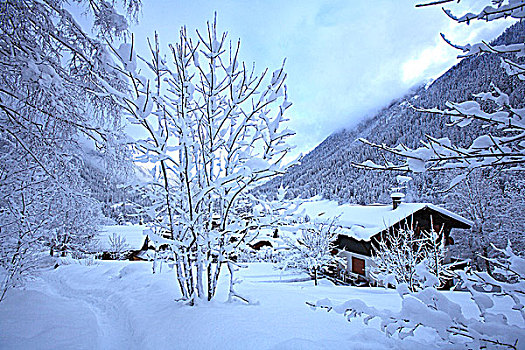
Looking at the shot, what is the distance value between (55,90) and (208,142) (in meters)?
2.04

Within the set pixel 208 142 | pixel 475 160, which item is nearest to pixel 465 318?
pixel 475 160

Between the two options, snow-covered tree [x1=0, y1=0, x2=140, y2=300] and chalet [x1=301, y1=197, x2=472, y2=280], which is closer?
snow-covered tree [x1=0, y1=0, x2=140, y2=300]

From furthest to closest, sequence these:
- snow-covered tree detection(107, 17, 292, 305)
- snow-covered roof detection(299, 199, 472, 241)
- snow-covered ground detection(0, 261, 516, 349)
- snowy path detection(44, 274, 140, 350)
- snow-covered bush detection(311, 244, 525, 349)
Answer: snow-covered roof detection(299, 199, 472, 241), snow-covered tree detection(107, 17, 292, 305), snowy path detection(44, 274, 140, 350), snow-covered ground detection(0, 261, 516, 349), snow-covered bush detection(311, 244, 525, 349)

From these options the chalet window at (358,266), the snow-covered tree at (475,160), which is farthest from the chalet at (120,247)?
the snow-covered tree at (475,160)

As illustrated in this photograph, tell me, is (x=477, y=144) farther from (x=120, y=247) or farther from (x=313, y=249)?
(x=120, y=247)

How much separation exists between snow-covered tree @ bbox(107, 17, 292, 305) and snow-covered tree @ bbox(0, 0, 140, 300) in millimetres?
574

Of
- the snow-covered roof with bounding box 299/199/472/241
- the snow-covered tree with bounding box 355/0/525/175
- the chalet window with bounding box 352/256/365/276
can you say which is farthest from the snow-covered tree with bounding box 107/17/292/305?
the chalet window with bounding box 352/256/365/276

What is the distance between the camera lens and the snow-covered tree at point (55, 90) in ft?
7.78

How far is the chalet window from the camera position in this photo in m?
16.0

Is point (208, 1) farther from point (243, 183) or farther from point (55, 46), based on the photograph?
point (243, 183)

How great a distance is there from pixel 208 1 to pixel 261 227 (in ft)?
12.1

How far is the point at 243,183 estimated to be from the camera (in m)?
3.86

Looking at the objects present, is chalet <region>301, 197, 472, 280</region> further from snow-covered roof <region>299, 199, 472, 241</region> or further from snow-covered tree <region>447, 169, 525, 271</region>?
snow-covered tree <region>447, 169, 525, 271</region>

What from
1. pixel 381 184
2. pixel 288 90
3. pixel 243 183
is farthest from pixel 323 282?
pixel 381 184
